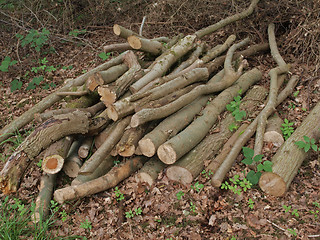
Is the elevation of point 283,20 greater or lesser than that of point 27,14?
lesser

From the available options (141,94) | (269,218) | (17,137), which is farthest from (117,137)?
(269,218)

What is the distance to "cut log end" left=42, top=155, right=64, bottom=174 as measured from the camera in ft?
12.6

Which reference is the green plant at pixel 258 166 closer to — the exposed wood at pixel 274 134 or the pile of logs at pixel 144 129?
the pile of logs at pixel 144 129

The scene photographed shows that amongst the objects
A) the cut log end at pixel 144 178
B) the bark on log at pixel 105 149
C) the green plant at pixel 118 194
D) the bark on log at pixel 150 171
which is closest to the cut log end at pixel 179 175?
the bark on log at pixel 150 171

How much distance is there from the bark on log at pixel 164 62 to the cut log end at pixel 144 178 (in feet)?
4.93

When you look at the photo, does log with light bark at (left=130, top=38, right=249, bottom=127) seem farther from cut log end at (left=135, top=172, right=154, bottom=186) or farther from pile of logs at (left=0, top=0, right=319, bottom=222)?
cut log end at (left=135, top=172, right=154, bottom=186)

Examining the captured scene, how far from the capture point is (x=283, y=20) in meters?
6.84

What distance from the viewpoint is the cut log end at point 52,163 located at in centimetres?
385

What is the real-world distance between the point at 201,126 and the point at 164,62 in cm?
164

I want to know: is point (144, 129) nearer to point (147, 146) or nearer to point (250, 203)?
point (147, 146)

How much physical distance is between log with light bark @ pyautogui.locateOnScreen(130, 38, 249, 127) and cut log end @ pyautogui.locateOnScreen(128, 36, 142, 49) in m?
1.58

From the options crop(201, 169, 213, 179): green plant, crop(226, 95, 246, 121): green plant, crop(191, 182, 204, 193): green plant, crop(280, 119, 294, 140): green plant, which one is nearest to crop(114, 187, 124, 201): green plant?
crop(191, 182, 204, 193): green plant

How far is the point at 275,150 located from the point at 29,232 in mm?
3805

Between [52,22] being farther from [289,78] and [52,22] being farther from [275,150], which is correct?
[275,150]
